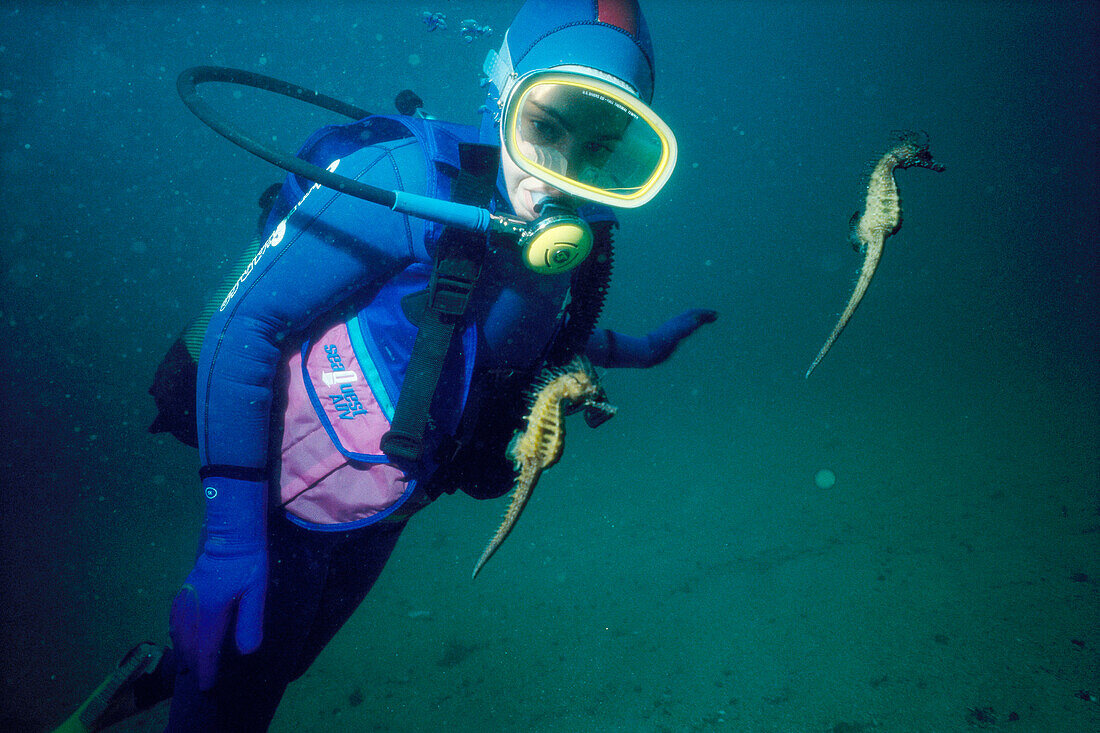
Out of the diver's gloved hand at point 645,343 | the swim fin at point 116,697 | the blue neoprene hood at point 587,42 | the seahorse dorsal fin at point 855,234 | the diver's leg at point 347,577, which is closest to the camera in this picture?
the seahorse dorsal fin at point 855,234

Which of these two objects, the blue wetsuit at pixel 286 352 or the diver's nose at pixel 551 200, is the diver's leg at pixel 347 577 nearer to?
the blue wetsuit at pixel 286 352

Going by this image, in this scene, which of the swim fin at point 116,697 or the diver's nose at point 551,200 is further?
the swim fin at point 116,697

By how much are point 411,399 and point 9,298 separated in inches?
1521

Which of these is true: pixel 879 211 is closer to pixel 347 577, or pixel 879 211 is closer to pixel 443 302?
pixel 443 302

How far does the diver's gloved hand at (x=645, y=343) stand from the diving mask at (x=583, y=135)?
119 centimetres

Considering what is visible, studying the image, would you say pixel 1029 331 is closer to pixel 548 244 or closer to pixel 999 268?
pixel 999 268

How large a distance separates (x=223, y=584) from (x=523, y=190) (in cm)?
188

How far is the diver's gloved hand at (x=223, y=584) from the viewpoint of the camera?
1.60 m

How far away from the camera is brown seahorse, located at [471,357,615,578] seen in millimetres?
1399

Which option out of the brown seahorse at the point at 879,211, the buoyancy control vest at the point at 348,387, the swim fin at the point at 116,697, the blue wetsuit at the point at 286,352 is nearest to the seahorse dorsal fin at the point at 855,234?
the brown seahorse at the point at 879,211

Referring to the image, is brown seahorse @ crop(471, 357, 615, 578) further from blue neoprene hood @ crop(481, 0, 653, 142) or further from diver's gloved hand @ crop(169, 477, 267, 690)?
blue neoprene hood @ crop(481, 0, 653, 142)

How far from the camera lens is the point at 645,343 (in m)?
3.35

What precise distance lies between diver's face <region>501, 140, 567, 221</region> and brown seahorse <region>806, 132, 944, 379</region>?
107 cm

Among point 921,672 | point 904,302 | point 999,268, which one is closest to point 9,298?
point 921,672
